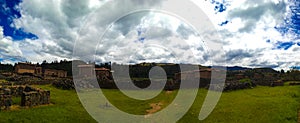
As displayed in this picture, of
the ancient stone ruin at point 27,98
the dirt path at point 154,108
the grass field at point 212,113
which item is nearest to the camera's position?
the grass field at point 212,113

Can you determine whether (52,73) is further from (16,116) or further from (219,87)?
(16,116)

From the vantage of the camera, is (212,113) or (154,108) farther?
(154,108)

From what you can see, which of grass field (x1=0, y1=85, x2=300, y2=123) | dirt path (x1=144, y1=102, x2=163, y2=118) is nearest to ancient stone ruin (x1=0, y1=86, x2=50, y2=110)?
grass field (x1=0, y1=85, x2=300, y2=123)

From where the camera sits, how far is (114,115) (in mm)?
25266

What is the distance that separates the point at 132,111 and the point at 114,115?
2905 millimetres

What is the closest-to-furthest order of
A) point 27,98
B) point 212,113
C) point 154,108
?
point 27,98 → point 212,113 → point 154,108

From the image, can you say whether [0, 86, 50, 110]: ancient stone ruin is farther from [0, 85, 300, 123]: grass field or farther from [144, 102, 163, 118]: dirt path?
[144, 102, 163, 118]: dirt path

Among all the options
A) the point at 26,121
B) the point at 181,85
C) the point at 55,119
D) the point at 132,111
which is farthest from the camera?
the point at 181,85

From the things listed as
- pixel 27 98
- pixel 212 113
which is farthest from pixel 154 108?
pixel 27 98

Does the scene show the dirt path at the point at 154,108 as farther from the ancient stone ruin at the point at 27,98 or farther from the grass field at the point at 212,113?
the ancient stone ruin at the point at 27,98

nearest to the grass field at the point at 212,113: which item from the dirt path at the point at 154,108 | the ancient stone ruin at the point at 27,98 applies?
the dirt path at the point at 154,108

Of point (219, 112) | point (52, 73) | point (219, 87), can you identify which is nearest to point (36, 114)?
point (219, 112)

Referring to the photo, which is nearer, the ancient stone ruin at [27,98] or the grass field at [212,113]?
the grass field at [212,113]

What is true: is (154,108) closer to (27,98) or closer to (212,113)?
(212,113)
